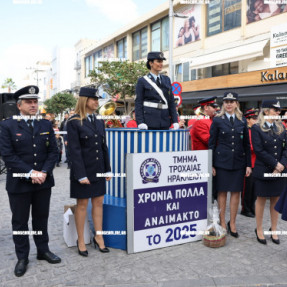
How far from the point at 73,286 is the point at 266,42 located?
16.3m

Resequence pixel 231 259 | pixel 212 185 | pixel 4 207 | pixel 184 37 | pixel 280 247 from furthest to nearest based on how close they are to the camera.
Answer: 1. pixel 184 37
2. pixel 4 207
3. pixel 212 185
4. pixel 280 247
5. pixel 231 259

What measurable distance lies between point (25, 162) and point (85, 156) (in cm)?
68

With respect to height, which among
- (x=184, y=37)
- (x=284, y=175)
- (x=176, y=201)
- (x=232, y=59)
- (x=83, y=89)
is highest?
(x=184, y=37)

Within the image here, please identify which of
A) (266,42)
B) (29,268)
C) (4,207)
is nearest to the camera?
(29,268)

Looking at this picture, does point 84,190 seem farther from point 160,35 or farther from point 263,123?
point 160,35

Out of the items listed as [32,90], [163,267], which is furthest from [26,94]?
[163,267]

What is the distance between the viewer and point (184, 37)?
79.7 ft

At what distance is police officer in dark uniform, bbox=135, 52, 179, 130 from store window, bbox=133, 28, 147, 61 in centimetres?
2744

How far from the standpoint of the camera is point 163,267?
368 cm

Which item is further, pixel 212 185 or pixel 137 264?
pixel 212 185

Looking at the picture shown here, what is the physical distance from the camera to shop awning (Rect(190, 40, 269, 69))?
16.8m

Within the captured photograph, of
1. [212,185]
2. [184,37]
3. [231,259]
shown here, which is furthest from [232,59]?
[231,259]

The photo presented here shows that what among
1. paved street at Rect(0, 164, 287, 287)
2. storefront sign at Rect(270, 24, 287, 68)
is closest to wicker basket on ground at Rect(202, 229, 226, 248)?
paved street at Rect(0, 164, 287, 287)

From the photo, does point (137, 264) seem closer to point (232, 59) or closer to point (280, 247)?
point (280, 247)
